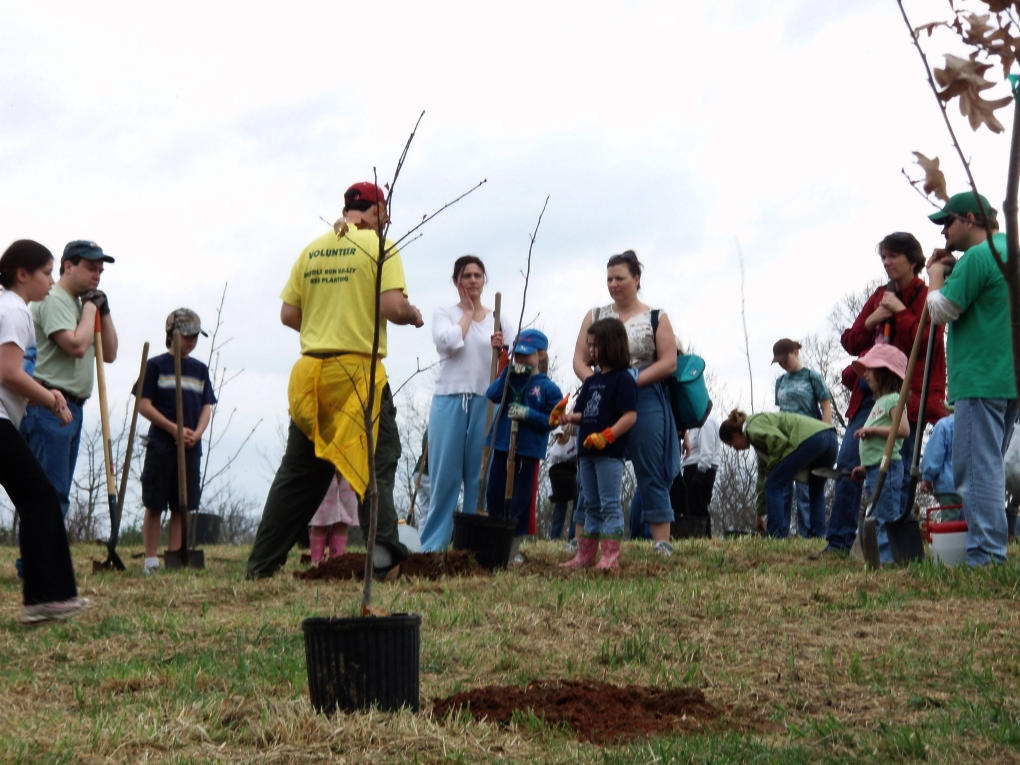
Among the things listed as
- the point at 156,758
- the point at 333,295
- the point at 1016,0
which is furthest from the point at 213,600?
the point at 1016,0

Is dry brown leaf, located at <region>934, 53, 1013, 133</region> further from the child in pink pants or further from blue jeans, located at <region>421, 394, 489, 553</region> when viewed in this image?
the child in pink pants

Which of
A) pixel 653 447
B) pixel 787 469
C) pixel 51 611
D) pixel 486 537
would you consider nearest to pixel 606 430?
pixel 653 447

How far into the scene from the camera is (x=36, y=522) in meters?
5.91

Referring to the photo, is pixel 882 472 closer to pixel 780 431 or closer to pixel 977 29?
pixel 780 431

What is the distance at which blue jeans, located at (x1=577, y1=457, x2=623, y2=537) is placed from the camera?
25.3ft

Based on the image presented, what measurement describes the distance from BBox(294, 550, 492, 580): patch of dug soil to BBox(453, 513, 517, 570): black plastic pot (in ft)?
0.39

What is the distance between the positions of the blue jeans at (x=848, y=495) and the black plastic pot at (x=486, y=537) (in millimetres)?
2198

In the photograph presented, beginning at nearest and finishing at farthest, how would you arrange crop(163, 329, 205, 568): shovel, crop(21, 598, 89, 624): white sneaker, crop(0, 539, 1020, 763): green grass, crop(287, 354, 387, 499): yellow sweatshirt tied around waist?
crop(0, 539, 1020, 763): green grass → crop(21, 598, 89, 624): white sneaker → crop(287, 354, 387, 499): yellow sweatshirt tied around waist → crop(163, 329, 205, 568): shovel

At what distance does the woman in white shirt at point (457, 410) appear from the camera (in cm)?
871

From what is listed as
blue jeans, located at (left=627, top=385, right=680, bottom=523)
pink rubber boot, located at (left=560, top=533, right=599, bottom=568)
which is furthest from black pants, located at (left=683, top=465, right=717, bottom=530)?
pink rubber boot, located at (left=560, top=533, right=599, bottom=568)

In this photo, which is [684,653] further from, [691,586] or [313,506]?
[313,506]

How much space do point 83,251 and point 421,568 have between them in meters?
2.96

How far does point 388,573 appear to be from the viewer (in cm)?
730

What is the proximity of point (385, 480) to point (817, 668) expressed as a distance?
10.4ft
